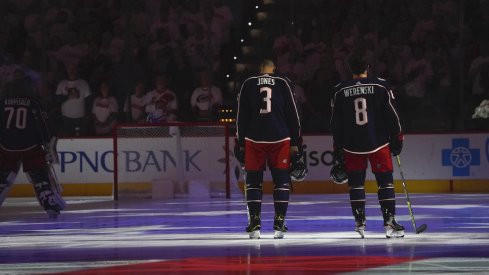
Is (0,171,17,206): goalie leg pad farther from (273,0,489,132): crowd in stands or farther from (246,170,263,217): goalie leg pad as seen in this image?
(273,0,489,132): crowd in stands

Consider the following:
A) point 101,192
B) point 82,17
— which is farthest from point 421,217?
point 82,17

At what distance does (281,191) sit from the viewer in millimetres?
11523

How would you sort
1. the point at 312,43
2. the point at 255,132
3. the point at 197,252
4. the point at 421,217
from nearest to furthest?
the point at 197,252
the point at 255,132
the point at 421,217
the point at 312,43

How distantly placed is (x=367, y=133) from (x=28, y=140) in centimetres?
558

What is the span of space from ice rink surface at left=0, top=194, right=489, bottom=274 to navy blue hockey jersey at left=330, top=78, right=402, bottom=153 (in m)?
0.96

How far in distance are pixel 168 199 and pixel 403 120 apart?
4.47 m

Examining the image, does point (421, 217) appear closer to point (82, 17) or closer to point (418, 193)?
point (418, 193)

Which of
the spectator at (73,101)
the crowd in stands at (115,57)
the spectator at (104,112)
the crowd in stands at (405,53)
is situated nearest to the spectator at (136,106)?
the crowd in stands at (115,57)

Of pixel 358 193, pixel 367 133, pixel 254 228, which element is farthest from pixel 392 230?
pixel 254 228

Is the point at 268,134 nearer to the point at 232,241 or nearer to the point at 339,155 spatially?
the point at 339,155

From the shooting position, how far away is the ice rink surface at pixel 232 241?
8938 mm

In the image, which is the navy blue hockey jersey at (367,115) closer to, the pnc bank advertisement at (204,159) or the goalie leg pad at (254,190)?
the goalie leg pad at (254,190)

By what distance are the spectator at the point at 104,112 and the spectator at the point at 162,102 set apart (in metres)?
0.61

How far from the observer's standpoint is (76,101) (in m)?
20.3
